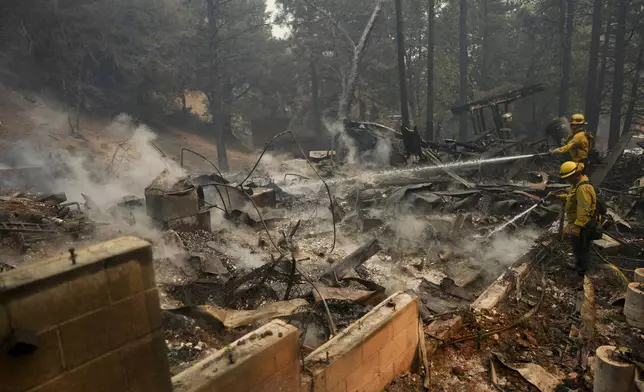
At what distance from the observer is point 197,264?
700 cm

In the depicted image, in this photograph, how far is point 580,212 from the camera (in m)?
7.10

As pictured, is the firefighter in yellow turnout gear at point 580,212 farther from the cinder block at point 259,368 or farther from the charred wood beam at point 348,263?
the cinder block at point 259,368

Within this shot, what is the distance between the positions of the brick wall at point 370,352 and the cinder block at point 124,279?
1.93 metres

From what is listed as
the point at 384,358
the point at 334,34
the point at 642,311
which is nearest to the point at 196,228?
the point at 384,358

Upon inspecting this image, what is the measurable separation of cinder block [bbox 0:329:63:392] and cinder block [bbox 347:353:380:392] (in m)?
2.68

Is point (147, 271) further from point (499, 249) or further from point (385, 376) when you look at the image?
point (499, 249)

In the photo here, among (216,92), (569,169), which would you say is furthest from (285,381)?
(216,92)

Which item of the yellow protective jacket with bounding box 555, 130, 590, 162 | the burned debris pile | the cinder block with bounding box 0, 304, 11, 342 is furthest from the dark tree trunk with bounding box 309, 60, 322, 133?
the cinder block with bounding box 0, 304, 11, 342

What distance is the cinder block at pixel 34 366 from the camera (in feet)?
6.09

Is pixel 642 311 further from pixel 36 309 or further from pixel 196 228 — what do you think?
pixel 196 228

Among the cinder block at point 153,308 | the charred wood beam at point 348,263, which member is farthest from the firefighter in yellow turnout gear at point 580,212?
the cinder block at point 153,308

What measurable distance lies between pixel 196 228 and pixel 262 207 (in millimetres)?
3655

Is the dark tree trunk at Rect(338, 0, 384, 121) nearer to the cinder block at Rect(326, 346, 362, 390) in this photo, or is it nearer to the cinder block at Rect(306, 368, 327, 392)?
the cinder block at Rect(326, 346, 362, 390)

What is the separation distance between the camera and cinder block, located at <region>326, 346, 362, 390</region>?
3844mm
